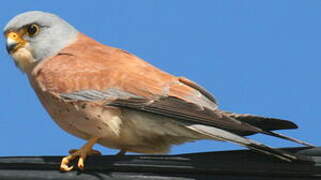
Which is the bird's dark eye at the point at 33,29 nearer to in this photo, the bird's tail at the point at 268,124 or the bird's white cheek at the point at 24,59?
the bird's white cheek at the point at 24,59

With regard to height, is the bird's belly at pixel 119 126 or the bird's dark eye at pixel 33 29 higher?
the bird's dark eye at pixel 33 29

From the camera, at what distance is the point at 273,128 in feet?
12.0

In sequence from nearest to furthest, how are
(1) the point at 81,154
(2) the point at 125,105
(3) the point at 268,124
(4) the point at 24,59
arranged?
(3) the point at 268,124
(1) the point at 81,154
(2) the point at 125,105
(4) the point at 24,59

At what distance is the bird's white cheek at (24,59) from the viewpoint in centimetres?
→ 481

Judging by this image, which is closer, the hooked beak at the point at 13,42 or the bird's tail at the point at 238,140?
the bird's tail at the point at 238,140

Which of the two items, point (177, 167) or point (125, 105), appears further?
point (125, 105)

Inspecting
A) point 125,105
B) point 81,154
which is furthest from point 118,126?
point 81,154

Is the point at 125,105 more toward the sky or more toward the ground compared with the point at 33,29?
more toward the ground

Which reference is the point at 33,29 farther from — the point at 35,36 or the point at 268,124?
the point at 268,124

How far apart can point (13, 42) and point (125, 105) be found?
120 cm

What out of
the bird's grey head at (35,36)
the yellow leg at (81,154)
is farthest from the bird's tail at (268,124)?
the bird's grey head at (35,36)

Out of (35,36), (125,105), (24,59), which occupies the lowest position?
(125,105)

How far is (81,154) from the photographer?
12.6ft

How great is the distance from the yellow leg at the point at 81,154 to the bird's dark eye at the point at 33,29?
43.2 inches
